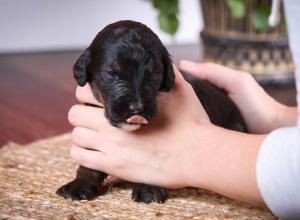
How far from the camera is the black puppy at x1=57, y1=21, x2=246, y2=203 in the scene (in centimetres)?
129

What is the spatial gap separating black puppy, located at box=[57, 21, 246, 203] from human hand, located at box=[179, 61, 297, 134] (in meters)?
0.52

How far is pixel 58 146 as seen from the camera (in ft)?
6.57

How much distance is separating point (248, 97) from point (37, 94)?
1590 millimetres

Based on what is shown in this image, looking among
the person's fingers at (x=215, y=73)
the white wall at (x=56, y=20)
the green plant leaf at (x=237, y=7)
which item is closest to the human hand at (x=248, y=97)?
the person's fingers at (x=215, y=73)

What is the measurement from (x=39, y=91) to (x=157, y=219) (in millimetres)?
2107

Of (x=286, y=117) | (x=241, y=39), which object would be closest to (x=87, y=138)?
(x=286, y=117)

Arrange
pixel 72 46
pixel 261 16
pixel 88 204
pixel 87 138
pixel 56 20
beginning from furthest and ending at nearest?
pixel 72 46 < pixel 56 20 < pixel 261 16 < pixel 87 138 < pixel 88 204

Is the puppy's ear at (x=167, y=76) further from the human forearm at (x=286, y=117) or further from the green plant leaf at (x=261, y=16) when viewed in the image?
the green plant leaf at (x=261, y=16)

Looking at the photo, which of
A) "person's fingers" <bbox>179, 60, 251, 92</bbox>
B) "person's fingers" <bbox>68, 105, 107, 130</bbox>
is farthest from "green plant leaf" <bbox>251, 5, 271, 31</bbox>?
"person's fingers" <bbox>68, 105, 107, 130</bbox>

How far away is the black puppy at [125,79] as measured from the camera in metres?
1.29

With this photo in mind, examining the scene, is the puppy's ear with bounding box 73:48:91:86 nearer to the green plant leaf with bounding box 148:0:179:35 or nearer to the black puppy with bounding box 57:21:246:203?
the black puppy with bounding box 57:21:246:203

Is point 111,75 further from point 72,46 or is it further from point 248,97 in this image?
point 72,46

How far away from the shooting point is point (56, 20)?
14.1ft

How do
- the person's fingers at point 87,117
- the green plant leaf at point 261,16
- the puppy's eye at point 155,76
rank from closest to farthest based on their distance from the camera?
1. the puppy's eye at point 155,76
2. the person's fingers at point 87,117
3. the green plant leaf at point 261,16
